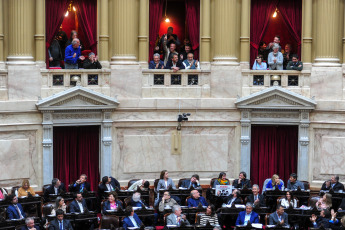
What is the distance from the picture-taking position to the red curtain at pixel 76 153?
31.5 meters

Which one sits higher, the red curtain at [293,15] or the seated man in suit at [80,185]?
the red curtain at [293,15]

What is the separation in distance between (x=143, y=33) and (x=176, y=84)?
2.07 meters

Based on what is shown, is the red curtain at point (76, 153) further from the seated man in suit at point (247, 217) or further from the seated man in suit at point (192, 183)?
the seated man in suit at point (247, 217)

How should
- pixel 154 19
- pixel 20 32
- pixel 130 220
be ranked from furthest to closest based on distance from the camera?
pixel 154 19 → pixel 20 32 → pixel 130 220

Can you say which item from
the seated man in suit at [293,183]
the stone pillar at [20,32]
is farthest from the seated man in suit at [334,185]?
the stone pillar at [20,32]

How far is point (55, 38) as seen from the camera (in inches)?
1267

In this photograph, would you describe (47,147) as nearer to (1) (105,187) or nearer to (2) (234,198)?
(1) (105,187)

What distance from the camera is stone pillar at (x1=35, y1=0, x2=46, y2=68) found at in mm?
30991

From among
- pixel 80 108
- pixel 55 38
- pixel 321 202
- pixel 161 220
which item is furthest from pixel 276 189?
pixel 55 38

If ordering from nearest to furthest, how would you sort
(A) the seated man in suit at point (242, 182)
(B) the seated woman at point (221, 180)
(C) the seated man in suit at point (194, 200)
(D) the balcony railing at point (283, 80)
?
1. (C) the seated man in suit at point (194, 200)
2. (A) the seated man in suit at point (242, 182)
3. (B) the seated woman at point (221, 180)
4. (D) the balcony railing at point (283, 80)

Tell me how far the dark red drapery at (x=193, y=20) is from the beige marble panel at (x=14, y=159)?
688 cm

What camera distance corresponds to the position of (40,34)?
102 feet

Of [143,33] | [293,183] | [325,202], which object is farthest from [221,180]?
[143,33]

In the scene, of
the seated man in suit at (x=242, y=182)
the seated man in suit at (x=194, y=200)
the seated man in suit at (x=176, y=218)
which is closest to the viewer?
the seated man in suit at (x=176, y=218)
